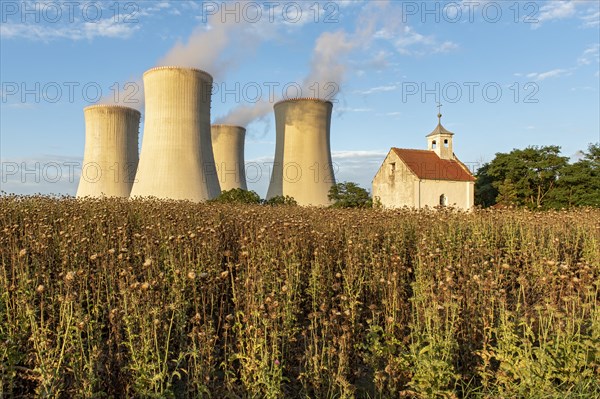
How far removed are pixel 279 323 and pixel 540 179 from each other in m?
33.6

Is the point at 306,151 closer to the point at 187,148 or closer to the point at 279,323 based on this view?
the point at 187,148

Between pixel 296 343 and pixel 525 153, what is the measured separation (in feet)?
110

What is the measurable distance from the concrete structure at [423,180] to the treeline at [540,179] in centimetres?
488

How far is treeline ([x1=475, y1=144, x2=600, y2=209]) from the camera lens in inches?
1191

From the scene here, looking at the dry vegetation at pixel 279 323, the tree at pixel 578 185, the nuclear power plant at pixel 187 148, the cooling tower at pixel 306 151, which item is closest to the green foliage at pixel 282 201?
the nuclear power plant at pixel 187 148

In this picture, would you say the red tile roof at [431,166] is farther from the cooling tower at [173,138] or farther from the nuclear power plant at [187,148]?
the cooling tower at [173,138]

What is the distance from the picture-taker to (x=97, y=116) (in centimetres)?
2134

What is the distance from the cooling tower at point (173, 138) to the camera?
17.0 metres

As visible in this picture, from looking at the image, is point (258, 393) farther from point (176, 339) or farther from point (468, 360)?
point (468, 360)

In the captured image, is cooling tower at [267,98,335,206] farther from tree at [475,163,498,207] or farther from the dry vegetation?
the dry vegetation

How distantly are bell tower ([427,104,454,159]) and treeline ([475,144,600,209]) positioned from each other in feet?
16.2

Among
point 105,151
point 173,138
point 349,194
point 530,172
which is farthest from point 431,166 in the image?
point 105,151

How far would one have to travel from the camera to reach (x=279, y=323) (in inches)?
121

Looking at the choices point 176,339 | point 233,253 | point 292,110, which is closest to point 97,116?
point 292,110
